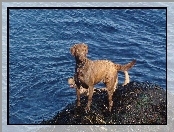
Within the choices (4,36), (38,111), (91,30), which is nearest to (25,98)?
(38,111)

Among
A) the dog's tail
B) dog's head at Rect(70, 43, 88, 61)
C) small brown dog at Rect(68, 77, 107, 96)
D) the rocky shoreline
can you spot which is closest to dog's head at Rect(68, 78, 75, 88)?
small brown dog at Rect(68, 77, 107, 96)

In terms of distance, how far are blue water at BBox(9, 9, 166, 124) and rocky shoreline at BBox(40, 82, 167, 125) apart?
0.31 ft

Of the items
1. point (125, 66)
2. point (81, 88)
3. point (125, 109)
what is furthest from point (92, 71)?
point (125, 109)

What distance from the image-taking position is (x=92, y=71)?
5.54 m

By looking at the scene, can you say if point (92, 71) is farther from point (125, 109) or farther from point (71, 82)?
point (125, 109)

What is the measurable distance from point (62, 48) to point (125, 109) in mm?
1022

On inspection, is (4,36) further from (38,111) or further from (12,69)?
(38,111)

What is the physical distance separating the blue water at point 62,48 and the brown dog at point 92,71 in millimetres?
99

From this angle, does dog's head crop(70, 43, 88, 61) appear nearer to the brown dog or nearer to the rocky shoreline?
the brown dog

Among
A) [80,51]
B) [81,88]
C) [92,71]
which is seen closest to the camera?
[80,51]

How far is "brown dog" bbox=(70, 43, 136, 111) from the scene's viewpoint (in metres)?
5.45

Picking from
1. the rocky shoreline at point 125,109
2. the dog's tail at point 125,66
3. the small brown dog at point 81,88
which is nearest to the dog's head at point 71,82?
the small brown dog at point 81,88

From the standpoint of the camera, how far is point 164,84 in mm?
5754

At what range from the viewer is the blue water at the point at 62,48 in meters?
5.75
